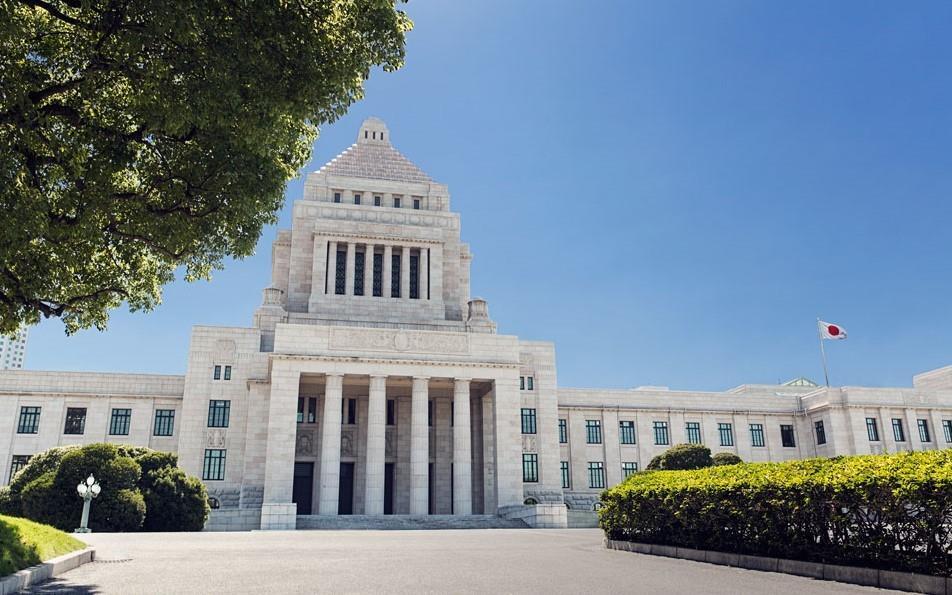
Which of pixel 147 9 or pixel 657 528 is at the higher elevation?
pixel 147 9

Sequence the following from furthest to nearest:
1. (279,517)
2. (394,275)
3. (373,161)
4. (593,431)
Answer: (373,161) < (593,431) < (394,275) < (279,517)

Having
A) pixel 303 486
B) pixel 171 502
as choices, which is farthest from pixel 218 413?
pixel 171 502

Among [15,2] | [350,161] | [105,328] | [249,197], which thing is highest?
[350,161]

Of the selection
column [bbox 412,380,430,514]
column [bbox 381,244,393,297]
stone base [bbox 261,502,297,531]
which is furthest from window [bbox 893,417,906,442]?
stone base [bbox 261,502,297,531]

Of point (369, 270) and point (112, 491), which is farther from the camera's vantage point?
point (369, 270)

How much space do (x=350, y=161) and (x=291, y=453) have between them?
28957 mm

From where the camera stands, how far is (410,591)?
33.9 ft

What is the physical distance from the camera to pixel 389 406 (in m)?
48.5

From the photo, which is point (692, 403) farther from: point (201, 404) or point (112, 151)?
point (112, 151)

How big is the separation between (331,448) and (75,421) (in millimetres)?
20347

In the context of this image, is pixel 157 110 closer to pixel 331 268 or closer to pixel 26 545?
pixel 26 545

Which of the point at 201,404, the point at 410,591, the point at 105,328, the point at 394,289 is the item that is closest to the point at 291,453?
the point at 201,404

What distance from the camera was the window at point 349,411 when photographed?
1863 inches

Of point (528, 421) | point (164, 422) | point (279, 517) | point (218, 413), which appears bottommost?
point (279, 517)
